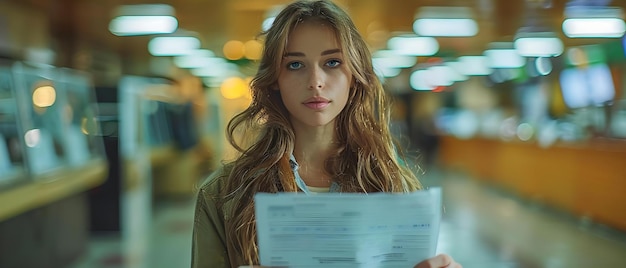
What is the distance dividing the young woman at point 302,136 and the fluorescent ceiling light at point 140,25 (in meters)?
9.73

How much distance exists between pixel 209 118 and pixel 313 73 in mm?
9897

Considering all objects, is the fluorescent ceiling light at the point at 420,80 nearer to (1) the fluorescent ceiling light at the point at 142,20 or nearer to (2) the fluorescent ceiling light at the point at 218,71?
(2) the fluorescent ceiling light at the point at 218,71

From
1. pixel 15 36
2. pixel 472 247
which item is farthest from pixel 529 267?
pixel 15 36

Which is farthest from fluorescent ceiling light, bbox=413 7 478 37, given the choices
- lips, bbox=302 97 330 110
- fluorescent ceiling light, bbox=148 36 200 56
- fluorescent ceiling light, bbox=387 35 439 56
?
lips, bbox=302 97 330 110

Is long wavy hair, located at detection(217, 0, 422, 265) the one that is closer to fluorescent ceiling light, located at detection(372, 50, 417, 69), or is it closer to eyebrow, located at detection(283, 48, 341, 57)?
eyebrow, located at detection(283, 48, 341, 57)

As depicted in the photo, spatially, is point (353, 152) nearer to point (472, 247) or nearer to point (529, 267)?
point (529, 267)

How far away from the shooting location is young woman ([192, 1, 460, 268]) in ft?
4.57

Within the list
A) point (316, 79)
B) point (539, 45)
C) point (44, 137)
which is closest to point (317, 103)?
point (316, 79)

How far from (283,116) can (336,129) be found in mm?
125

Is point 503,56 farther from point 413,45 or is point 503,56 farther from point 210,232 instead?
point 210,232

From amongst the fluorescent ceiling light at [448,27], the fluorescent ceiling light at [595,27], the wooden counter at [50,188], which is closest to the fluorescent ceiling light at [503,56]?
the fluorescent ceiling light at [448,27]

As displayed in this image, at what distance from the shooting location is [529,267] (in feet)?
18.1

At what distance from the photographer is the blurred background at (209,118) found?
5.55 meters

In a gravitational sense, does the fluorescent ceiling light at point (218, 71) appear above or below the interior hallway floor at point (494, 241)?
above
